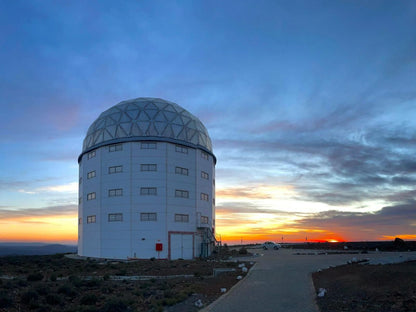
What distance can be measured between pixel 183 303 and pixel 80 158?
113 feet

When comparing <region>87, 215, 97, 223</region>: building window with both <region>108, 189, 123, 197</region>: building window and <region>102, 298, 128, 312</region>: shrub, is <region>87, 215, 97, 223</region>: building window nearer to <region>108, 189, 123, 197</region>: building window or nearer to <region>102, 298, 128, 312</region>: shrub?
<region>108, 189, 123, 197</region>: building window

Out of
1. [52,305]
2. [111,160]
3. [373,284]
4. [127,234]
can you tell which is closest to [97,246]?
[127,234]

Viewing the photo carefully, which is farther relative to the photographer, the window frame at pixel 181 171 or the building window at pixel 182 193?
the window frame at pixel 181 171

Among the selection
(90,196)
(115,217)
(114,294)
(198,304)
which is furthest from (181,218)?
(198,304)

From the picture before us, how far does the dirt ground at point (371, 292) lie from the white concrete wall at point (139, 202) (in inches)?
813

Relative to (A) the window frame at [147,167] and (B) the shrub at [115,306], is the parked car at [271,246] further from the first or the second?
(B) the shrub at [115,306]

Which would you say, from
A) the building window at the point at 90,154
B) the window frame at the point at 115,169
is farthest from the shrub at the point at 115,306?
the building window at the point at 90,154

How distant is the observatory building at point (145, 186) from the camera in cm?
3600

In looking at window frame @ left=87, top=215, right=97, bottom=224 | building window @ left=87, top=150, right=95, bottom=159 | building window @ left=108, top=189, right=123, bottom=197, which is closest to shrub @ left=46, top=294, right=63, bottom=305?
building window @ left=108, top=189, right=123, bottom=197

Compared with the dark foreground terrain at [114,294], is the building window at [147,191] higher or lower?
higher

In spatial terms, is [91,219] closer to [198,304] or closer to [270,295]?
[198,304]

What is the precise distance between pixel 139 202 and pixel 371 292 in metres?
25.7

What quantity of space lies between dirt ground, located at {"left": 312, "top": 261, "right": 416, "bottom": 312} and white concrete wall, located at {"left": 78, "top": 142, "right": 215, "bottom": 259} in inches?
813

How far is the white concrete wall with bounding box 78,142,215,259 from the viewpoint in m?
35.8
